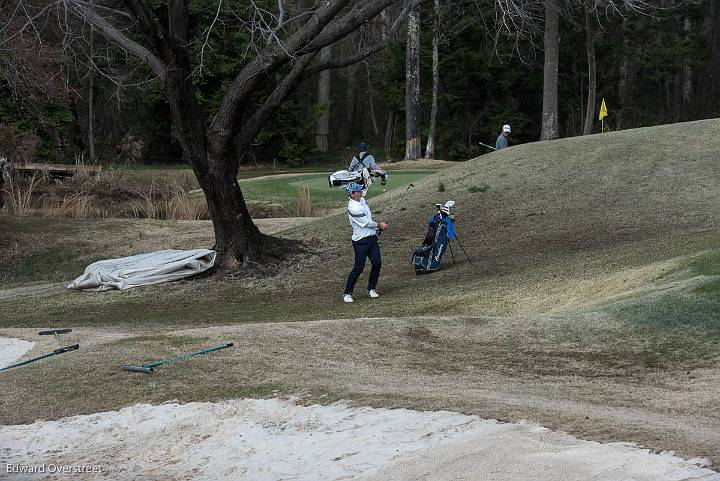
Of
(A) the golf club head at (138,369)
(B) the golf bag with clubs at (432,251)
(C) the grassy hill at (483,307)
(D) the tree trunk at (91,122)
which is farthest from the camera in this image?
(D) the tree trunk at (91,122)

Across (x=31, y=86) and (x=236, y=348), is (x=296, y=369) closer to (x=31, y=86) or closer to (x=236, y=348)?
(x=236, y=348)

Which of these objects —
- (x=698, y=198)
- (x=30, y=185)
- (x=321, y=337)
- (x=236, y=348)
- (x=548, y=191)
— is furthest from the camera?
(x=30, y=185)

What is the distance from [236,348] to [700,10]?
1816 inches

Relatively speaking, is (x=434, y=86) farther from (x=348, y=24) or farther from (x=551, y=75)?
(x=348, y=24)

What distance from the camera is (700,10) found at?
50312 mm

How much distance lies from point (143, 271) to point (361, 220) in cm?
540

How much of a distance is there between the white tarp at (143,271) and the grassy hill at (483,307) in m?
0.33

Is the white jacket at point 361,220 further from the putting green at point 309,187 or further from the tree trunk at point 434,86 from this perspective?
the tree trunk at point 434,86

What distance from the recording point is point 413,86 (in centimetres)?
4594

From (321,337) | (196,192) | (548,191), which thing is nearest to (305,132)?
(196,192)

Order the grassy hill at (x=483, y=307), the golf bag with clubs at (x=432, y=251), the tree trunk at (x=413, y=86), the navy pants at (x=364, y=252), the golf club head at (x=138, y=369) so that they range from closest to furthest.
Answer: the grassy hill at (x=483, y=307) → the golf club head at (x=138, y=369) → the navy pants at (x=364, y=252) → the golf bag with clubs at (x=432, y=251) → the tree trunk at (x=413, y=86)

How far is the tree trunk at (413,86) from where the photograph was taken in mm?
45125

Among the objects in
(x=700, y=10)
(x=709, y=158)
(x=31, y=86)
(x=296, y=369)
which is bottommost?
(x=296, y=369)

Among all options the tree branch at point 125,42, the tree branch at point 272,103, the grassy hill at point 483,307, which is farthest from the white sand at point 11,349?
the tree branch at point 272,103
